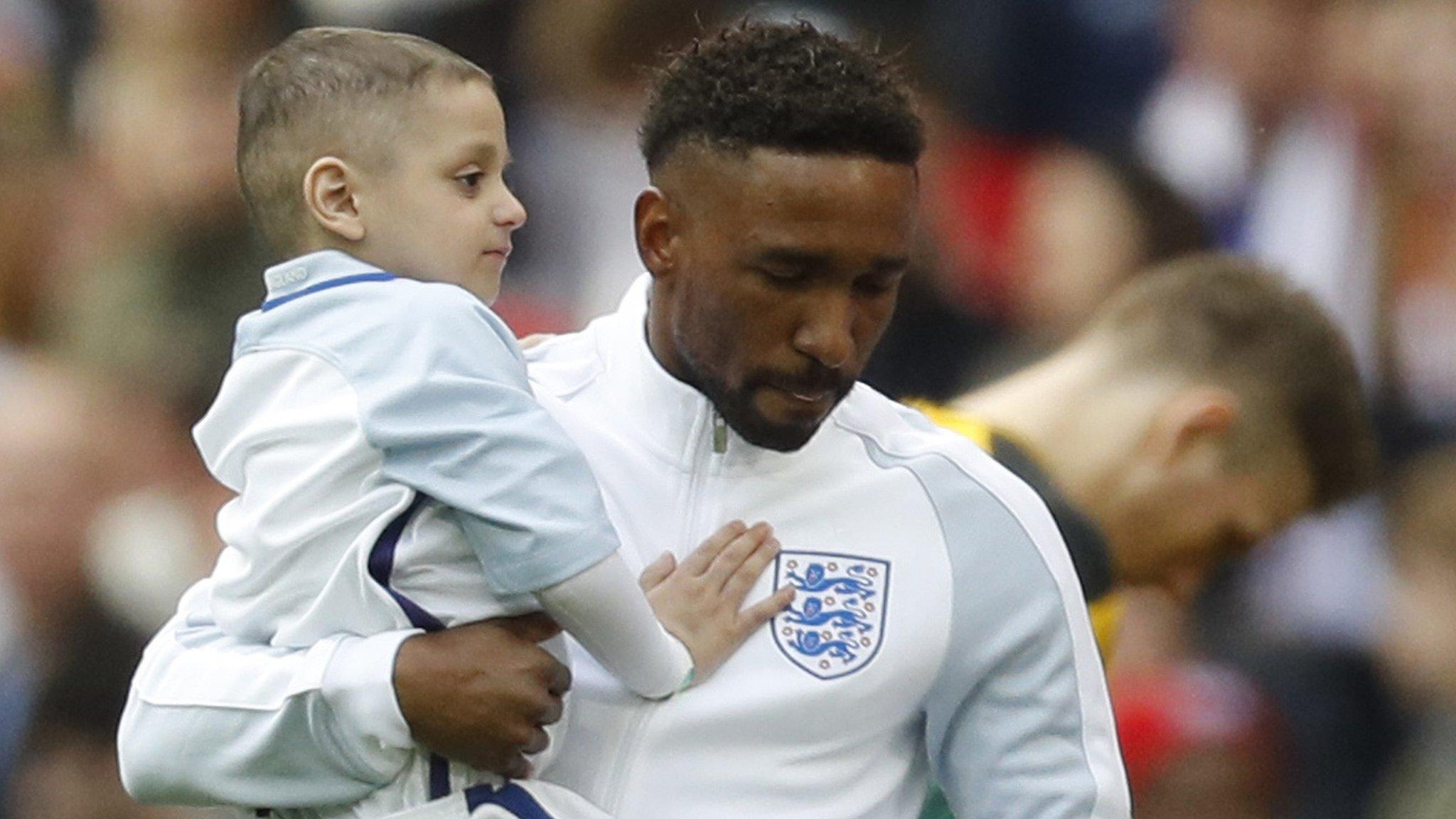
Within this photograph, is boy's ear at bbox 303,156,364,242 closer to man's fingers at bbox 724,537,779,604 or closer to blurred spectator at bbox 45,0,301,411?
man's fingers at bbox 724,537,779,604

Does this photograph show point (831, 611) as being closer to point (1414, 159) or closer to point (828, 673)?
point (828, 673)

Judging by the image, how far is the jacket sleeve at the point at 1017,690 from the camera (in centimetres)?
265

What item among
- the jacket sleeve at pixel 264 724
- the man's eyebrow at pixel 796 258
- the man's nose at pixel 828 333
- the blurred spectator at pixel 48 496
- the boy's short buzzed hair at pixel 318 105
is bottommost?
the blurred spectator at pixel 48 496

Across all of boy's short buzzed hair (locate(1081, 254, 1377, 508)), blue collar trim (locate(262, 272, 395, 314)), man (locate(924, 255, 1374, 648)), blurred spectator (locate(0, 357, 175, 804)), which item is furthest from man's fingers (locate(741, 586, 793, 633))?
blurred spectator (locate(0, 357, 175, 804))

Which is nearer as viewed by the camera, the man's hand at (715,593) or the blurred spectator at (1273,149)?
the man's hand at (715,593)

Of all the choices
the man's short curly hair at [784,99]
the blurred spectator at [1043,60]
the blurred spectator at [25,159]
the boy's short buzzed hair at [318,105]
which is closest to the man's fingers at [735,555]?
the man's short curly hair at [784,99]

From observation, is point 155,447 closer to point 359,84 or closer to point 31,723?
point 31,723

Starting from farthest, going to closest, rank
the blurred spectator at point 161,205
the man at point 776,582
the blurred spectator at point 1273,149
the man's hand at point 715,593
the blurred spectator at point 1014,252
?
the blurred spectator at point 161,205 → the blurred spectator at point 1273,149 → the blurred spectator at point 1014,252 → the man's hand at point 715,593 → the man at point 776,582

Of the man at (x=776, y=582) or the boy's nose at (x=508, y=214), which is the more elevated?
the boy's nose at (x=508, y=214)

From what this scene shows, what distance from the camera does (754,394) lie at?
2.64 metres

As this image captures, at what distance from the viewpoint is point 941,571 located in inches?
106

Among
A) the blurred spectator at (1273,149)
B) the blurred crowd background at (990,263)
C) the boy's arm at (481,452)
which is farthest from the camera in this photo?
the blurred spectator at (1273,149)

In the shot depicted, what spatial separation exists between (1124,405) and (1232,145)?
5.96 ft

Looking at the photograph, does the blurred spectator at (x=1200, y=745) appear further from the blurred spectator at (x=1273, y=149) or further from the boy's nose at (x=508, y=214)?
the boy's nose at (x=508, y=214)
